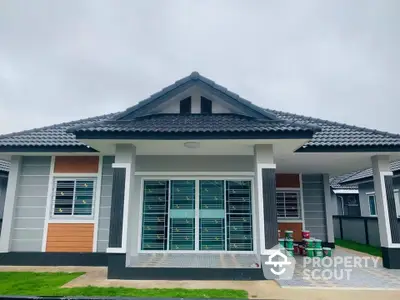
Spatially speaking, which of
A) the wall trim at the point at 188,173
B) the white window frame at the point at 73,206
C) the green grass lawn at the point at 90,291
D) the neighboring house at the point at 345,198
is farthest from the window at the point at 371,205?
the white window frame at the point at 73,206

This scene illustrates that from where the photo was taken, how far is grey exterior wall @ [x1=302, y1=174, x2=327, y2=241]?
11469mm

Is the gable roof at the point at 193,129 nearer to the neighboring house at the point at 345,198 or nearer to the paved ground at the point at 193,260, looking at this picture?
the paved ground at the point at 193,260

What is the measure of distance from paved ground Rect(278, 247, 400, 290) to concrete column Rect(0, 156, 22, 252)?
8.11m

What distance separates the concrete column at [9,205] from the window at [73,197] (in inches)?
49.9

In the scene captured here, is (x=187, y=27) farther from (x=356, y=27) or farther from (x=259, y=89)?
(x=259, y=89)

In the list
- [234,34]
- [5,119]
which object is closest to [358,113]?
[234,34]

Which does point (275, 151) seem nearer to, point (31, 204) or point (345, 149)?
point (345, 149)

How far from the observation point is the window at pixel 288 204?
11.5 m

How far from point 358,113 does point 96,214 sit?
119ft

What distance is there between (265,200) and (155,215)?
12.7 feet

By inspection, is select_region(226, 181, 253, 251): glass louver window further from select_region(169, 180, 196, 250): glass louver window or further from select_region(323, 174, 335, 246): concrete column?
select_region(323, 174, 335, 246): concrete column

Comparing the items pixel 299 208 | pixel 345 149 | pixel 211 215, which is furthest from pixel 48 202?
pixel 299 208

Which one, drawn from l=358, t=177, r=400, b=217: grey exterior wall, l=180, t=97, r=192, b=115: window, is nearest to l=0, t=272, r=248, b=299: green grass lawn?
l=180, t=97, r=192, b=115: window

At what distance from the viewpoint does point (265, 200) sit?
22.6 ft
